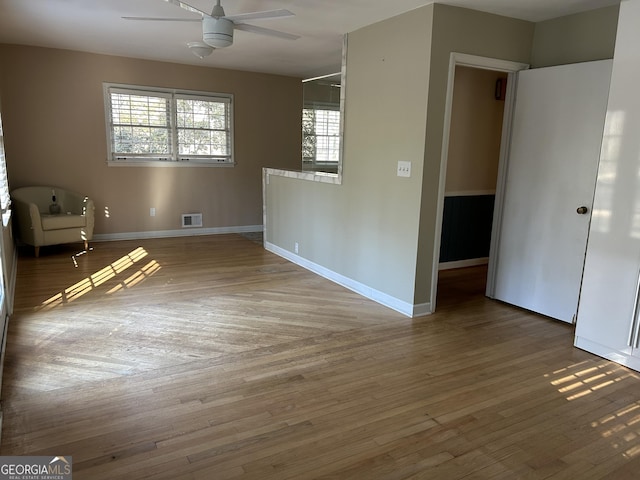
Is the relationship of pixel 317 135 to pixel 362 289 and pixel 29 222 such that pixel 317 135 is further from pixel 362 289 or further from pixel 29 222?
pixel 29 222

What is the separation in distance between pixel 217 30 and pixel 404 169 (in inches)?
69.5

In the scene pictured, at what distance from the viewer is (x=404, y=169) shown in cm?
369

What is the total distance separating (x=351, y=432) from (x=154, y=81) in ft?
18.9

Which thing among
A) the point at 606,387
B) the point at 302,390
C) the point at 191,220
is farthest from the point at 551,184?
the point at 191,220

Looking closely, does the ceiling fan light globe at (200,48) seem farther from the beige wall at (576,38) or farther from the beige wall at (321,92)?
the beige wall at (576,38)

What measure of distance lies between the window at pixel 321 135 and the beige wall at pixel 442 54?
4.06ft

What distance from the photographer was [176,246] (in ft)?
20.3

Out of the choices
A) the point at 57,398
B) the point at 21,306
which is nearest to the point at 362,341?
the point at 57,398

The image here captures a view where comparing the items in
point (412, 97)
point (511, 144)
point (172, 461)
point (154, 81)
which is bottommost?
point (172, 461)

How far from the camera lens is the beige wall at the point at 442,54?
3398 millimetres

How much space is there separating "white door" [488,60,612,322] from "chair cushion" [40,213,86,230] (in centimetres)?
484

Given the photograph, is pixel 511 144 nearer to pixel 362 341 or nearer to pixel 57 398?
pixel 362 341

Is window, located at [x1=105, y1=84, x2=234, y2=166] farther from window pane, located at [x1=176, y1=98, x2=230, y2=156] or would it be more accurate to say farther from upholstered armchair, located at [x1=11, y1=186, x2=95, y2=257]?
upholstered armchair, located at [x1=11, y1=186, x2=95, y2=257]

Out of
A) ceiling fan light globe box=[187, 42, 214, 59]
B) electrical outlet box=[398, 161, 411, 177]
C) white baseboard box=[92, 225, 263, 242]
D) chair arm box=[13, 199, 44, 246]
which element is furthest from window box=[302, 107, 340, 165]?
chair arm box=[13, 199, 44, 246]
